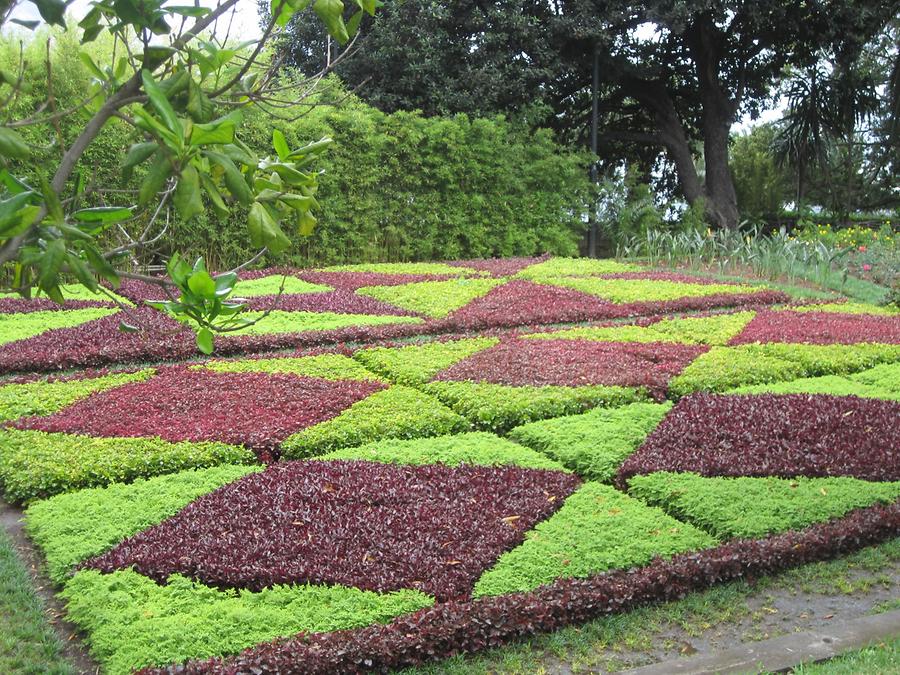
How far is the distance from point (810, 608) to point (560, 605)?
36.5 inches

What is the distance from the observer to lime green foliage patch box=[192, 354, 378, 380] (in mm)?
6324

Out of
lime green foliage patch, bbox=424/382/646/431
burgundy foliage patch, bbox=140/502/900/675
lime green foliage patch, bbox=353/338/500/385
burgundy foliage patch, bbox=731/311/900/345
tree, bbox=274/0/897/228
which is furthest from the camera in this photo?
tree, bbox=274/0/897/228

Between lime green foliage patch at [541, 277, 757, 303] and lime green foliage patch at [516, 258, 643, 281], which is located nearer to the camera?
lime green foliage patch at [541, 277, 757, 303]

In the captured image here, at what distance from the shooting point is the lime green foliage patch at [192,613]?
2857 mm

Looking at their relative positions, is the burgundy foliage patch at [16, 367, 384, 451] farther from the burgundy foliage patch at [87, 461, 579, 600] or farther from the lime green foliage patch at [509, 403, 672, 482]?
the lime green foliage patch at [509, 403, 672, 482]

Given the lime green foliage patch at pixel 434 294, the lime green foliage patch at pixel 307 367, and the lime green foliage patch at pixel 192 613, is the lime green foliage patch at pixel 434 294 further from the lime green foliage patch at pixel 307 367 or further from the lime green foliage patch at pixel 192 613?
the lime green foliage patch at pixel 192 613

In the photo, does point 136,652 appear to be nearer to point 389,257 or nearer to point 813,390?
point 813,390

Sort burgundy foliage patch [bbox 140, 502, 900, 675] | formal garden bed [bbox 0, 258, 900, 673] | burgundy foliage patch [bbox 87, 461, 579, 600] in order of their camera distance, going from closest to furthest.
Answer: burgundy foliage patch [bbox 140, 502, 900, 675] < formal garden bed [bbox 0, 258, 900, 673] < burgundy foliage patch [bbox 87, 461, 579, 600]

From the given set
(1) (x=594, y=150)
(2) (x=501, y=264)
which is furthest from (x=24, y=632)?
(1) (x=594, y=150)

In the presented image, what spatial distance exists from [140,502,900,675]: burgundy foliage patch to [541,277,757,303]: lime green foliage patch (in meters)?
5.92

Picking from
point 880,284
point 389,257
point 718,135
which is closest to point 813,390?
point 880,284

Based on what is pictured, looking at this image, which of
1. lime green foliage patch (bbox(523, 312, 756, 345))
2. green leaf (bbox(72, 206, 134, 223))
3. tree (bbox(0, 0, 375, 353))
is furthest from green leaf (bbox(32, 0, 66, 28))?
lime green foliage patch (bbox(523, 312, 756, 345))

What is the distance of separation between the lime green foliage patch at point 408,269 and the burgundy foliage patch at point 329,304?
220cm

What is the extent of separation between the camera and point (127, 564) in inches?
134
